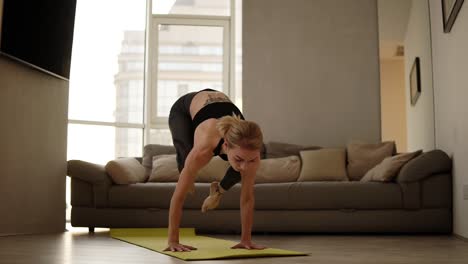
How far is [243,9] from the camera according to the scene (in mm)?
6684

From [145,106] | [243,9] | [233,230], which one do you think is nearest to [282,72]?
[243,9]

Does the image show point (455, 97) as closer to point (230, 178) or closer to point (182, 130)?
point (230, 178)

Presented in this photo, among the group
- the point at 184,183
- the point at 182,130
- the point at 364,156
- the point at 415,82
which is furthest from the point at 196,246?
the point at 415,82

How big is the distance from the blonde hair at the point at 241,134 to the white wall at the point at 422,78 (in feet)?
10.2

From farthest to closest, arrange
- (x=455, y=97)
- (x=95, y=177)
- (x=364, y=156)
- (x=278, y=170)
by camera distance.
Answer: (x=364, y=156) < (x=278, y=170) < (x=95, y=177) < (x=455, y=97)

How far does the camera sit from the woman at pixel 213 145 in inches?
116

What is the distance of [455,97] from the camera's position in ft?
14.5

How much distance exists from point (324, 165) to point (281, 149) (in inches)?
21.9

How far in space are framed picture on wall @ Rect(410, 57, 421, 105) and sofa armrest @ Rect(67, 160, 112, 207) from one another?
10.8 ft

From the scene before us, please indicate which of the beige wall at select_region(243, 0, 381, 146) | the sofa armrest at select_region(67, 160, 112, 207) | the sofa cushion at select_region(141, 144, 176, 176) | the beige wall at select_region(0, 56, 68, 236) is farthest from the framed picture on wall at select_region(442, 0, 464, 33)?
the beige wall at select_region(0, 56, 68, 236)

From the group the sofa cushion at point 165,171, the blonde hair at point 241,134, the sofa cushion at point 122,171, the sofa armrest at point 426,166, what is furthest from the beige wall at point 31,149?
the sofa armrest at point 426,166

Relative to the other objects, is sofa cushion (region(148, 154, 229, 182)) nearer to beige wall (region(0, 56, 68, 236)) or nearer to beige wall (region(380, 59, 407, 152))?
→ beige wall (region(0, 56, 68, 236))

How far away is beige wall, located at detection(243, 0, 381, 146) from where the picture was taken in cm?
641

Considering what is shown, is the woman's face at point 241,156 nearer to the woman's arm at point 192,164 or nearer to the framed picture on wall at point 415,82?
the woman's arm at point 192,164
